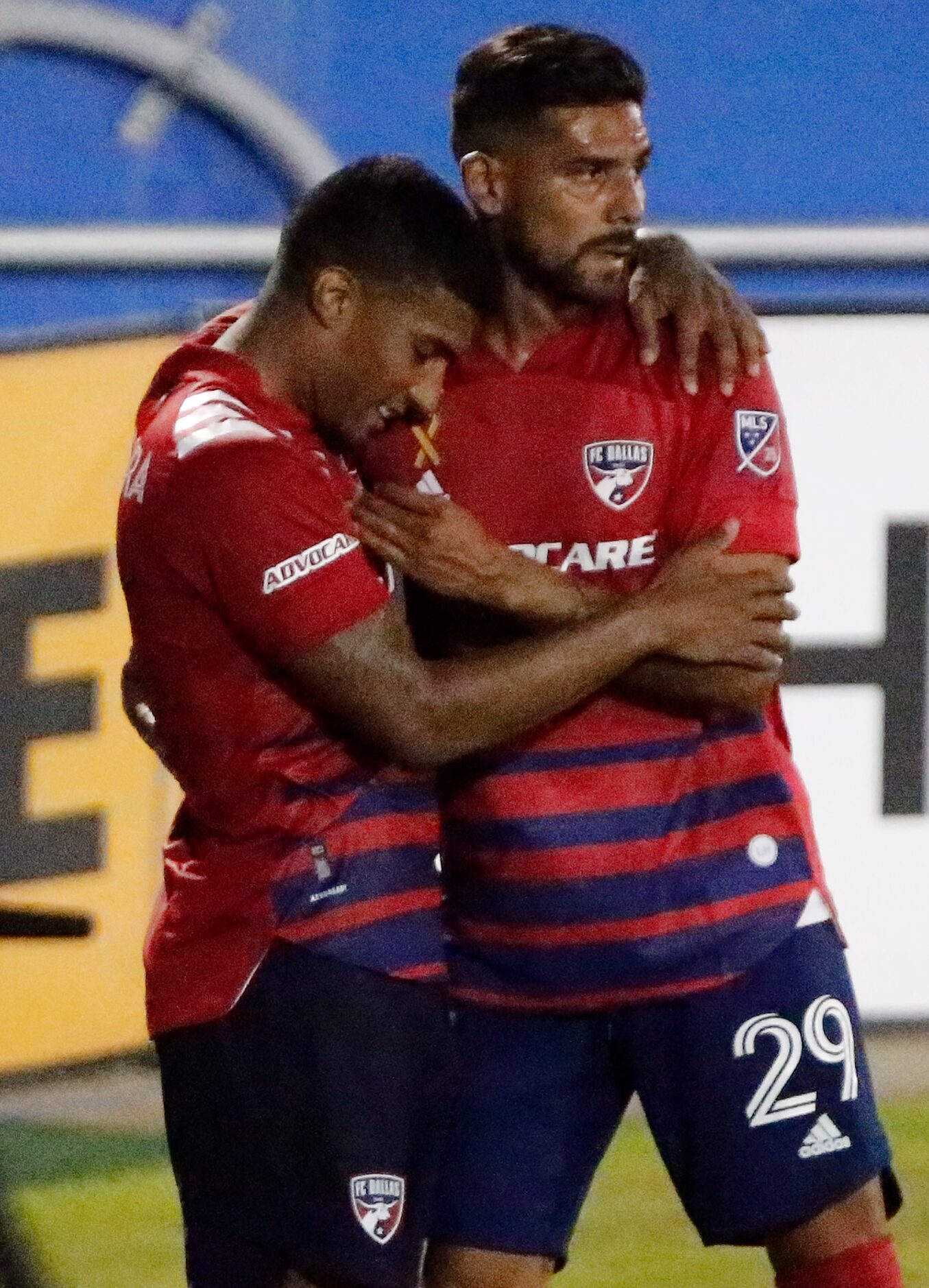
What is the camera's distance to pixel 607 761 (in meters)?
2.64

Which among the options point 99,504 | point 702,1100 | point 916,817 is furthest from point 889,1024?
point 702,1100

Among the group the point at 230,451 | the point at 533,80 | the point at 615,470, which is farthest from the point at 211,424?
the point at 533,80

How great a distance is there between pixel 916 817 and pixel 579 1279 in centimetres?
160

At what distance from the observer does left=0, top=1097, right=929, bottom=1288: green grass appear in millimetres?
3812

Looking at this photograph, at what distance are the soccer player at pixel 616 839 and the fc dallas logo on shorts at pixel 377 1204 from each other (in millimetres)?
278

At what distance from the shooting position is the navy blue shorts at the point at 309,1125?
7.87 feet

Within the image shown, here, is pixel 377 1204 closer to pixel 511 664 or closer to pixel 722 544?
pixel 511 664

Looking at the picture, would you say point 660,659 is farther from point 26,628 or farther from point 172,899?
point 26,628

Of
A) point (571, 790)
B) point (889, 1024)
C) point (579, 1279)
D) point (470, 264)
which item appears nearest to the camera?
point (470, 264)

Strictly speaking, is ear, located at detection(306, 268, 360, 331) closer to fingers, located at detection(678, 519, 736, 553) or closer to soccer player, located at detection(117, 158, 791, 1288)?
soccer player, located at detection(117, 158, 791, 1288)

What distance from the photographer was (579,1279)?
3.80 metres

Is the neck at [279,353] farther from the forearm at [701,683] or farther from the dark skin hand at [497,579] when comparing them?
the forearm at [701,683]

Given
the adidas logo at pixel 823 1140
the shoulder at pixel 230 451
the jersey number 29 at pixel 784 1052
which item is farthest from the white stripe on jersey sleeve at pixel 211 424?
the adidas logo at pixel 823 1140

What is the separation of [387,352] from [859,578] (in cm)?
281
